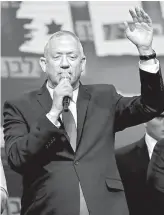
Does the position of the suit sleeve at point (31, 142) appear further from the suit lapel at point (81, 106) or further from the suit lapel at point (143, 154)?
the suit lapel at point (143, 154)

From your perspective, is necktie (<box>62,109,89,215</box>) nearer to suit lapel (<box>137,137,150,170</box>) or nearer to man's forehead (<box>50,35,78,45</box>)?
man's forehead (<box>50,35,78,45</box>)

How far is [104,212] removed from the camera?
6.86 feet

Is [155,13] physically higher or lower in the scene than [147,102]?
higher

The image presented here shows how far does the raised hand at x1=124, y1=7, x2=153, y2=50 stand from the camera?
2113mm

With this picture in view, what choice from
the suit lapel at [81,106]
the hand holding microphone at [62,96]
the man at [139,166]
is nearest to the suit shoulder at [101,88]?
the suit lapel at [81,106]

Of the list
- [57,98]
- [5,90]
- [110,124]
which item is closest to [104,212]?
[110,124]

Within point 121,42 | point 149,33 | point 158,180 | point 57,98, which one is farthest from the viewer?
point 121,42

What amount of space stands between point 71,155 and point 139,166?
883 millimetres

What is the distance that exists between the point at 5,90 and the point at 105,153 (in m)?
1.20

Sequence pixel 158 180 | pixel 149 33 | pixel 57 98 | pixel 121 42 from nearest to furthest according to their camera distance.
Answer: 1. pixel 57 98
2. pixel 149 33
3. pixel 158 180
4. pixel 121 42

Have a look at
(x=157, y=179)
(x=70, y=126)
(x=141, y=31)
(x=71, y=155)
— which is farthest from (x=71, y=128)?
(x=157, y=179)

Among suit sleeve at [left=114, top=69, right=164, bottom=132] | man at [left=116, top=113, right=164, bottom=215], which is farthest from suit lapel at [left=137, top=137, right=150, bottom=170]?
suit sleeve at [left=114, top=69, right=164, bottom=132]

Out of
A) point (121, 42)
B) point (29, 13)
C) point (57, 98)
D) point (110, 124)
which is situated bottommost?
point (110, 124)

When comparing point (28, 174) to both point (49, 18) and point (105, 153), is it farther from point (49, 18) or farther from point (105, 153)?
point (49, 18)
